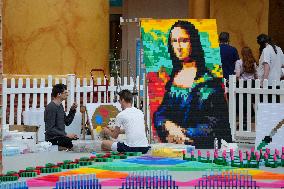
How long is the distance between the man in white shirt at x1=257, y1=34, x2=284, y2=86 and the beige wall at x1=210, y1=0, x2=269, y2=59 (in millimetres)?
5852

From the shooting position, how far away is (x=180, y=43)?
1650cm

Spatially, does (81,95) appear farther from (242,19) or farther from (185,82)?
(242,19)

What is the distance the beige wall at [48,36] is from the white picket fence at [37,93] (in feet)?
1.86

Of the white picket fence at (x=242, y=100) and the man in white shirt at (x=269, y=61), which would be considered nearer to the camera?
the white picket fence at (x=242, y=100)

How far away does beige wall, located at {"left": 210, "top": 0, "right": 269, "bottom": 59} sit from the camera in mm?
23281

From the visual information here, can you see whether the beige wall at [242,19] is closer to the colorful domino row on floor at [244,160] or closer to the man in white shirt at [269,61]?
the man in white shirt at [269,61]

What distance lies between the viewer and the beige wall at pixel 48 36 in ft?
61.5

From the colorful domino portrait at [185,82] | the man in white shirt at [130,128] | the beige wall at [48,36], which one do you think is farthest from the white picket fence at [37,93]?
the man in white shirt at [130,128]

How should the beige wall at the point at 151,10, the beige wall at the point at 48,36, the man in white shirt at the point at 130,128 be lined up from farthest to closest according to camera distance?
the beige wall at the point at 151,10, the beige wall at the point at 48,36, the man in white shirt at the point at 130,128

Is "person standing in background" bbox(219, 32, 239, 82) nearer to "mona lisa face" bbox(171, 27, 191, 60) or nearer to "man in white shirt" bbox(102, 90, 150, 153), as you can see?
"mona lisa face" bbox(171, 27, 191, 60)

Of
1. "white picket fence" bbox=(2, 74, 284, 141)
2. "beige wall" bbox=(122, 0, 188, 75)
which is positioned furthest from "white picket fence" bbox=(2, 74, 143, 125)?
"beige wall" bbox=(122, 0, 188, 75)

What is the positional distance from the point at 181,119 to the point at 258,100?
170 cm

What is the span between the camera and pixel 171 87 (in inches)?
637

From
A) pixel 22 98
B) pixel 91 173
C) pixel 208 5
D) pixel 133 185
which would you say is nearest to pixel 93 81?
pixel 22 98
